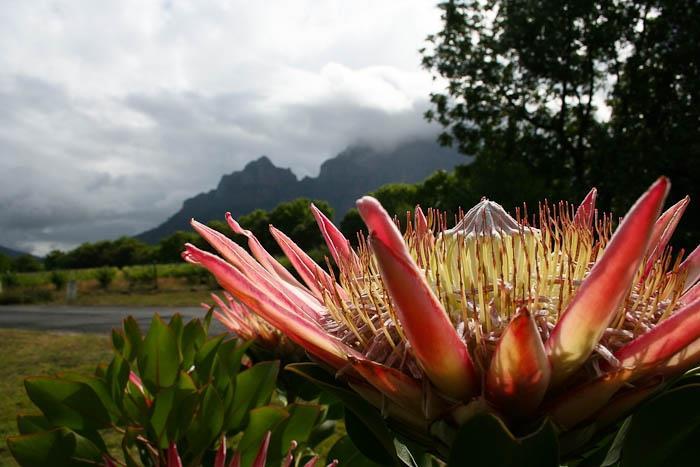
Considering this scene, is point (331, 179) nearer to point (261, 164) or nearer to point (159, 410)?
point (261, 164)

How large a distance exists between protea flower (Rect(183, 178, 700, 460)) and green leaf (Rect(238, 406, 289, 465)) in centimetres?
59

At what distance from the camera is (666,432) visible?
625 mm

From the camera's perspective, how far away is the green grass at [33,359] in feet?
23.7

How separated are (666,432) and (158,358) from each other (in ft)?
4.55

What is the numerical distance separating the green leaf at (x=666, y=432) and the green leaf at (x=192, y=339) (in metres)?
1.48

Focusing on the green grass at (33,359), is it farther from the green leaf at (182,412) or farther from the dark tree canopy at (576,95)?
the dark tree canopy at (576,95)

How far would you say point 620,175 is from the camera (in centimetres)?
1344

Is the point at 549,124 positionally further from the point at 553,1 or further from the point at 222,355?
the point at 222,355

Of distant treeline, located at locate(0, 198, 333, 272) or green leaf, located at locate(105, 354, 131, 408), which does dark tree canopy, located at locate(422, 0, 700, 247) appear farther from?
distant treeline, located at locate(0, 198, 333, 272)

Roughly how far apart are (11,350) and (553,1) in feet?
55.5

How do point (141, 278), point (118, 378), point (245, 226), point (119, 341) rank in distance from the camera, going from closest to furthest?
point (118, 378) < point (119, 341) < point (141, 278) < point (245, 226)

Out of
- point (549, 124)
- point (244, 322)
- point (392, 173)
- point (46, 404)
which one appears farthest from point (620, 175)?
point (392, 173)

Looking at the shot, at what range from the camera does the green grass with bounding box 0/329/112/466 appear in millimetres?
7211

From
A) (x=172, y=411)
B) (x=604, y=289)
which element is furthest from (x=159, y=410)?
(x=604, y=289)
